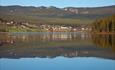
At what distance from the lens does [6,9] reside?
86125mm

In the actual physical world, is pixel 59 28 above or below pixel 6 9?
below

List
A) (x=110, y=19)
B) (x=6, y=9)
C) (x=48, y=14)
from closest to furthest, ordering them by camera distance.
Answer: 1. (x=110, y=19)
2. (x=6, y=9)
3. (x=48, y=14)

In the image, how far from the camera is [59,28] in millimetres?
75125

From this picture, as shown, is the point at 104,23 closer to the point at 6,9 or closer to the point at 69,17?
the point at 6,9

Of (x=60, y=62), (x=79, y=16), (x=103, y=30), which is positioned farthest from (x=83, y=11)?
(x=60, y=62)

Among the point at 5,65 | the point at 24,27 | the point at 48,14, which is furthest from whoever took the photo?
the point at 48,14

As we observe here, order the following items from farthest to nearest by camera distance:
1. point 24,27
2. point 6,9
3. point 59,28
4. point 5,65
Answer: point 6,9
point 59,28
point 24,27
point 5,65

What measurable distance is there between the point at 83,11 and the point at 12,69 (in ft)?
317

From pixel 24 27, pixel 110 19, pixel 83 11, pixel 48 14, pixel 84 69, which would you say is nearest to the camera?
pixel 84 69

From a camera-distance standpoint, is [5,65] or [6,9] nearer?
[5,65]

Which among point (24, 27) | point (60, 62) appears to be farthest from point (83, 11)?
point (60, 62)

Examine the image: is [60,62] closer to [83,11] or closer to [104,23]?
[104,23]

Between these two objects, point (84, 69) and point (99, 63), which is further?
point (99, 63)

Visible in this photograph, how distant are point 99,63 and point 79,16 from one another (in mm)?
96063
